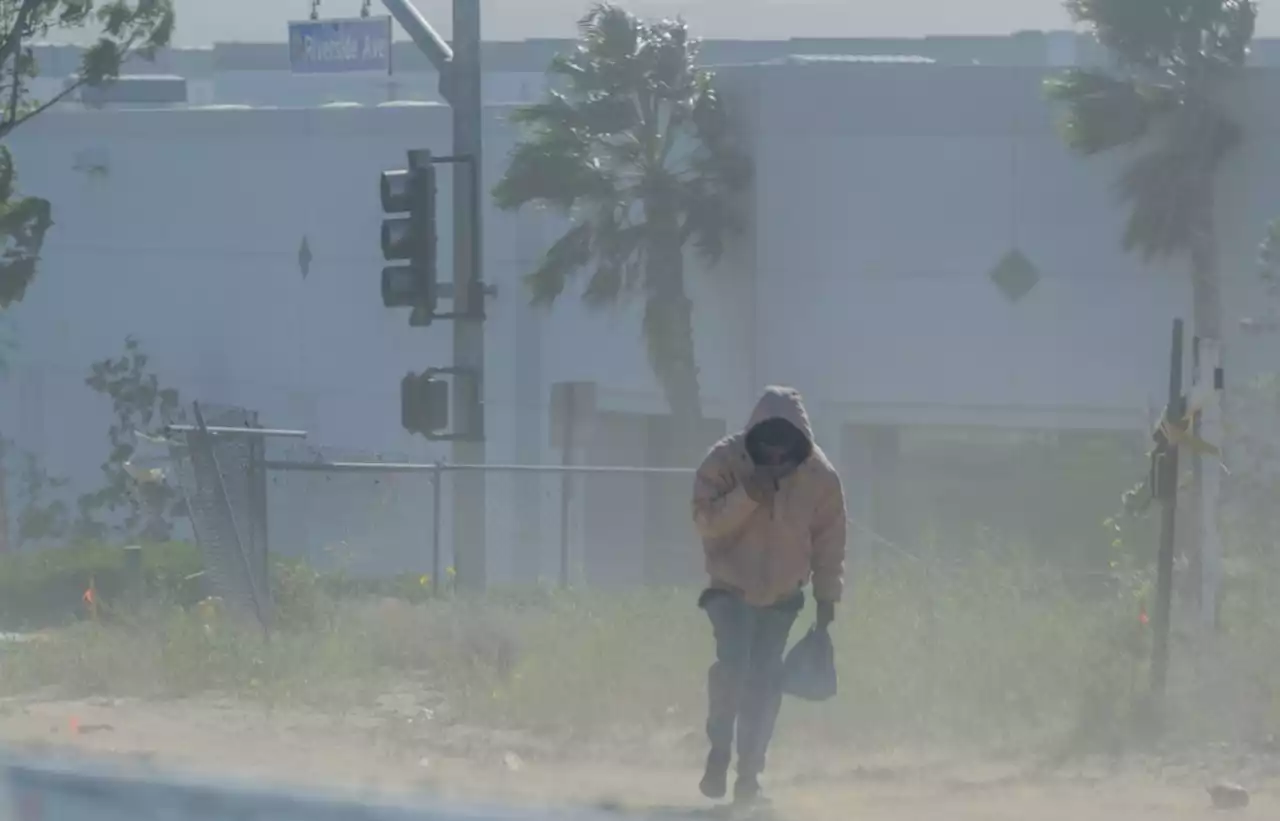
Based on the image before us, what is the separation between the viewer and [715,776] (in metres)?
7.70

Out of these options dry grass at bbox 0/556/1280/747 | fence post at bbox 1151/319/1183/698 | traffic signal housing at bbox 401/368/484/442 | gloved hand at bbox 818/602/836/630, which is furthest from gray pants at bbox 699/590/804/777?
traffic signal housing at bbox 401/368/484/442

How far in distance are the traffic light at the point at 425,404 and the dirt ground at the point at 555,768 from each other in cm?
387

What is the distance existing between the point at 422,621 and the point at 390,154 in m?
17.7

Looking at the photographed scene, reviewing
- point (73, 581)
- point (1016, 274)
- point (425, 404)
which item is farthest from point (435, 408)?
point (1016, 274)

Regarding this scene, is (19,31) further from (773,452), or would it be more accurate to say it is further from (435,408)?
(773,452)

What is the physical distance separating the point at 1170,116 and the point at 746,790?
63.0 feet

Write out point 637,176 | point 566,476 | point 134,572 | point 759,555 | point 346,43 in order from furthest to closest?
point 637,176, point 566,476, point 346,43, point 134,572, point 759,555

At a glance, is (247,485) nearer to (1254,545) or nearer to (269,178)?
(1254,545)

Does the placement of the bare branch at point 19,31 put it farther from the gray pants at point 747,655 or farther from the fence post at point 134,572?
the gray pants at point 747,655

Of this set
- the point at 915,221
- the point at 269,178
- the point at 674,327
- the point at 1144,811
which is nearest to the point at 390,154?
the point at 269,178

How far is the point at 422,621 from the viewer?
13.1m

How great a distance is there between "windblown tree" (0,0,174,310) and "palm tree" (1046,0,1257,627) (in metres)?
11.6

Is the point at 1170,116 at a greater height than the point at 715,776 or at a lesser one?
greater

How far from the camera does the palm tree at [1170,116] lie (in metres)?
24.5
